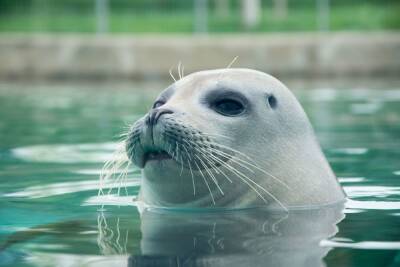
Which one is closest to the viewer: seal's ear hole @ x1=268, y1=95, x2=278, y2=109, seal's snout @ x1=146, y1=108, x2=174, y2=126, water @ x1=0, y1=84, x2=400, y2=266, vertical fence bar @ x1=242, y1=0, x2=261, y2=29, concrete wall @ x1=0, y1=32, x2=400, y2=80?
water @ x1=0, y1=84, x2=400, y2=266

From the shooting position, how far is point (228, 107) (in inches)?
189

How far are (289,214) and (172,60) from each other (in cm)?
1325

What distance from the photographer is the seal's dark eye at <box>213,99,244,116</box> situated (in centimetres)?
478

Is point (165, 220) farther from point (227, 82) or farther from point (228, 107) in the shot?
point (227, 82)

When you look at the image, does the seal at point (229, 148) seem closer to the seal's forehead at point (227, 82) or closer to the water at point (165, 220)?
the seal's forehead at point (227, 82)

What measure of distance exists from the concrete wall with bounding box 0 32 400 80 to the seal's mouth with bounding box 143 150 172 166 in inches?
508

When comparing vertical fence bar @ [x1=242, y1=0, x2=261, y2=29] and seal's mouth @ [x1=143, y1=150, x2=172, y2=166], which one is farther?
vertical fence bar @ [x1=242, y1=0, x2=261, y2=29]

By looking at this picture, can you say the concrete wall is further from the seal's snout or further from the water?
the seal's snout

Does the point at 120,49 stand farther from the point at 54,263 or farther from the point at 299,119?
the point at 54,263

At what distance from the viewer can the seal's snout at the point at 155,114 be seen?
4.51 m

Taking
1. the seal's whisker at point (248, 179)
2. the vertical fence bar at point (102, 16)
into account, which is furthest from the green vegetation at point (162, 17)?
the seal's whisker at point (248, 179)

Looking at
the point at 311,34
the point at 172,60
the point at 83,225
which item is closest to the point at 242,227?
the point at 83,225

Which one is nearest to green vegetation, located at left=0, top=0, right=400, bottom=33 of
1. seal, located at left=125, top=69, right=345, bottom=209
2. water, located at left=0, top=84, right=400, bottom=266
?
water, located at left=0, top=84, right=400, bottom=266

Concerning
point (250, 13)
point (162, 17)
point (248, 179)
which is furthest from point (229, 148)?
point (250, 13)
